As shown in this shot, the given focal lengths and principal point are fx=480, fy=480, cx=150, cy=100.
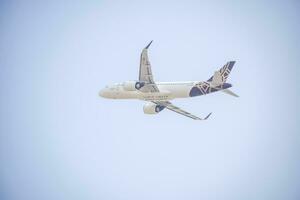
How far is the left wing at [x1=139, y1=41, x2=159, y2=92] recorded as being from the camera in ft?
221

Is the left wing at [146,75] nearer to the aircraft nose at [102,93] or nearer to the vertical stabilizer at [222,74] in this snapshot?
the vertical stabilizer at [222,74]

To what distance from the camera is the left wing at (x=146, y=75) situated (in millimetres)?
67325

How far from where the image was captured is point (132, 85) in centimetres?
7044

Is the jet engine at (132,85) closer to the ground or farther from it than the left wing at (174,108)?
farther from it

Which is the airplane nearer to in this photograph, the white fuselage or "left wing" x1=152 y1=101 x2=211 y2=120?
the white fuselage

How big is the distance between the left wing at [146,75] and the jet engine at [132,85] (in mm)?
530

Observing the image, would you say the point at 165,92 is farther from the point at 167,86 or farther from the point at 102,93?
the point at 102,93

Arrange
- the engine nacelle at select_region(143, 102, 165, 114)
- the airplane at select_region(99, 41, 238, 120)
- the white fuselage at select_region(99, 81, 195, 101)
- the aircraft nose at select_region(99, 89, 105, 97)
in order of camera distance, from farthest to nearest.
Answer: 1. the aircraft nose at select_region(99, 89, 105, 97)
2. the engine nacelle at select_region(143, 102, 165, 114)
3. the white fuselage at select_region(99, 81, 195, 101)
4. the airplane at select_region(99, 41, 238, 120)

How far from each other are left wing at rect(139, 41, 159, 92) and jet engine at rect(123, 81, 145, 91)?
0.53 metres

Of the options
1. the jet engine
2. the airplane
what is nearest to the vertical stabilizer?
the airplane

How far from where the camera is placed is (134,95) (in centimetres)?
7462

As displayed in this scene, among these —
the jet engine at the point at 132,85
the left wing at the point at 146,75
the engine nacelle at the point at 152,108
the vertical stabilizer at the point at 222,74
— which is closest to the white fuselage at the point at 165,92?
the left wing at the point at 146,75

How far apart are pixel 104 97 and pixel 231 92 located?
75.4 feet

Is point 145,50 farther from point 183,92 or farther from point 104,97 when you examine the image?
point 104,97
